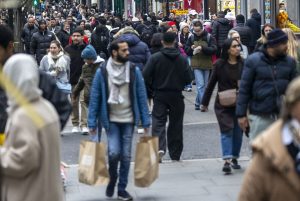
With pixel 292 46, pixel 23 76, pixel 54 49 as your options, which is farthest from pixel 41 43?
pixel 23 76

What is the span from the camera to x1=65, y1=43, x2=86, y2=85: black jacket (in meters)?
15.8

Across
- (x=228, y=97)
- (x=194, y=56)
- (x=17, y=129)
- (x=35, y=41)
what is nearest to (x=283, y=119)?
(x=17, y=129)

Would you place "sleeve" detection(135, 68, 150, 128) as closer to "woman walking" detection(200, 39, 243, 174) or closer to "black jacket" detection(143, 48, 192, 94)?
"woman walking" detection(200, 39, 243, 174)

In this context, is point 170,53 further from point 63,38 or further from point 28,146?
point 63,38

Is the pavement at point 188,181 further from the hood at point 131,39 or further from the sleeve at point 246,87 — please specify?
the hood at point 131,39

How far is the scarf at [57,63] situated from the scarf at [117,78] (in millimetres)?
4784

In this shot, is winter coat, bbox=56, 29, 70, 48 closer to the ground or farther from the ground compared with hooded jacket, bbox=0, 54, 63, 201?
closer to the ground

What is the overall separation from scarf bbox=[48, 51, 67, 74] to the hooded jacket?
28.3 ft

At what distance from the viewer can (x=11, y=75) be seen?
5.73 meters

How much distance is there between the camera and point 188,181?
1076 cm

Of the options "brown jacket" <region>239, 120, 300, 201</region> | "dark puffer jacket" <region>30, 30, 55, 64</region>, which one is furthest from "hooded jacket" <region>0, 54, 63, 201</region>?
"dark puffer jacket" <region>30, 30, 55, 64</region>

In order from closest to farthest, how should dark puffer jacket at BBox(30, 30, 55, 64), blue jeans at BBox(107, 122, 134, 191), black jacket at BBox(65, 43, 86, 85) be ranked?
blue jeans at BBox(107, 122, 134, 191) → black jacket at BBox(65, 43, 86, 85) → dark puffer jacket at BBox(30, 30, 55, 64)

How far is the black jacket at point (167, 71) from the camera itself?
38.7 ft

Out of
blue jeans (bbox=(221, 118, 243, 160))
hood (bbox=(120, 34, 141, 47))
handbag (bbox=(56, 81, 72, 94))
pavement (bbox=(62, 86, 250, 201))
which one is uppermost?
hood (bbox=(120, 34, 141, 47))
